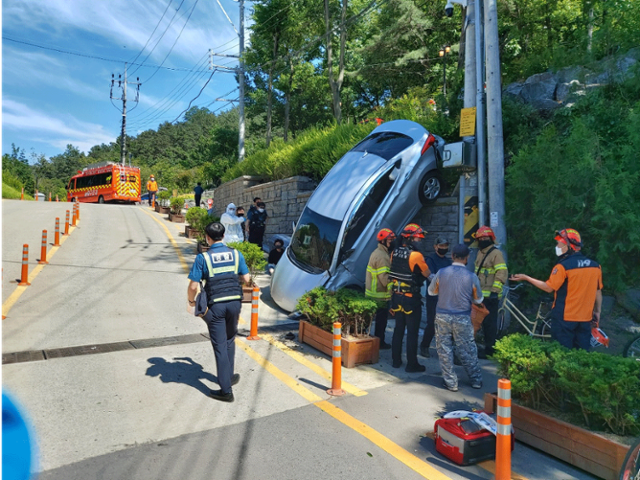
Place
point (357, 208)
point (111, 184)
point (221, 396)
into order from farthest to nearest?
point (111, 184), point (357, 208), point (221, 396)

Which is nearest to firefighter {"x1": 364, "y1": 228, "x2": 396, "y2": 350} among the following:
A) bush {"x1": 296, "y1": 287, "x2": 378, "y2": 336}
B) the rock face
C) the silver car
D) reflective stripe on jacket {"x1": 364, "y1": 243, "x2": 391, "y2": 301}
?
reflective stripe on jacket {"x1": 364, "y1": 243, "x2": 391, "y2": 301}

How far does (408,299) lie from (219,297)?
2.64 metres

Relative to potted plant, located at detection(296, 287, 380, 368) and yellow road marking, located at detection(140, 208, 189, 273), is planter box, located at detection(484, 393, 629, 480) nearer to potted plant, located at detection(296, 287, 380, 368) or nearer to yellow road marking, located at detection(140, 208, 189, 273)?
potted plant, located at detection(296, 287, 380, 368)

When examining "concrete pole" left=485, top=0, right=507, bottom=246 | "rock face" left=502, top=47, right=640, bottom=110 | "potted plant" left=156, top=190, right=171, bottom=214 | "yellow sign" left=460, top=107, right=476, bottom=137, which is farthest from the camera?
"potted plant" left=156, top=190, right=171, bottom=214

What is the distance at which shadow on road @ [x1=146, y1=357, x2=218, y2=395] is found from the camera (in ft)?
19.1

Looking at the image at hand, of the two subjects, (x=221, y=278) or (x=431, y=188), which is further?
(x=431, y=188)

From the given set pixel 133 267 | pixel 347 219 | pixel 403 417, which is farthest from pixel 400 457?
pixel 133 267

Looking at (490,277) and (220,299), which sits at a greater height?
(490,277)

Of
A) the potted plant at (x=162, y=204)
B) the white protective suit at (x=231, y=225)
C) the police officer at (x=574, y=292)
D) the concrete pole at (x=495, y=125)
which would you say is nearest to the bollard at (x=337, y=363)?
the police officer at (x=574, y=292)

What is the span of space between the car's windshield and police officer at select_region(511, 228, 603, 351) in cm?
438

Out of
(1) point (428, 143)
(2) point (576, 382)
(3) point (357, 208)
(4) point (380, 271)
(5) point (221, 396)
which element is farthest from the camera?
(1) point (428, 143)

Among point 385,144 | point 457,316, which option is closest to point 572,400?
point 457,316

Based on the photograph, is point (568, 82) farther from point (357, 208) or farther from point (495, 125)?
point (357, 208)

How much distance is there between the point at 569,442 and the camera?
4.04 m
